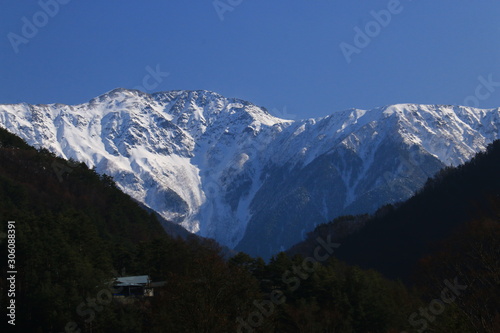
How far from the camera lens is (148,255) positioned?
2963 inches

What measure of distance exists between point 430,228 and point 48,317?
95048mm

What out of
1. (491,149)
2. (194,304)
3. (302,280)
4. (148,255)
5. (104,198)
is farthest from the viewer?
(491,149)

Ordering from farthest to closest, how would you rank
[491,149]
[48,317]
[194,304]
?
[491,149], [48,317], [194,304]

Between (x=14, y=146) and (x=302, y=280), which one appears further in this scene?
(x=14, y=146)

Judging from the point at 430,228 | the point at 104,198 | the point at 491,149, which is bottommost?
the point at 430,228

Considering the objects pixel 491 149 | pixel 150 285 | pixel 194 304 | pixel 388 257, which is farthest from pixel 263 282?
pixel 491 149

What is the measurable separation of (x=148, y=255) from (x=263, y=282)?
15.3m

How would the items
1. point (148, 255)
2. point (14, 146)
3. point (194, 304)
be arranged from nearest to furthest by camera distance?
point (194, 304) < point (148, 255) < point (14, 146)

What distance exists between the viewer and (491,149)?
147m

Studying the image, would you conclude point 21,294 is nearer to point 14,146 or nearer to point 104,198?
point 104,198

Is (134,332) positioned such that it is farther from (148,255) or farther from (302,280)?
(148,255)

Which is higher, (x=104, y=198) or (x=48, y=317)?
(x=104, y=198)

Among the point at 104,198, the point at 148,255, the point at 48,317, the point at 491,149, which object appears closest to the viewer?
the point at 48,317

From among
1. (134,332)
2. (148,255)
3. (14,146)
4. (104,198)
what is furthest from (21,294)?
(14,146)
